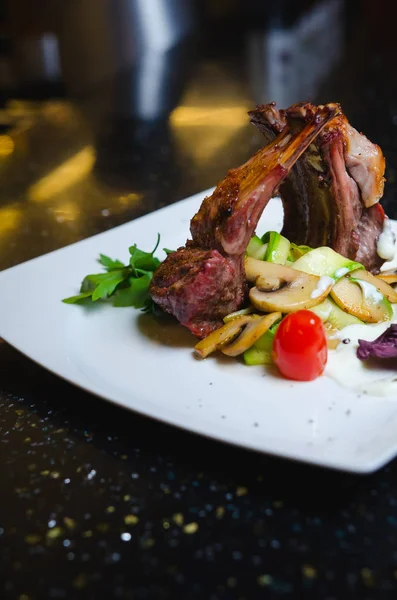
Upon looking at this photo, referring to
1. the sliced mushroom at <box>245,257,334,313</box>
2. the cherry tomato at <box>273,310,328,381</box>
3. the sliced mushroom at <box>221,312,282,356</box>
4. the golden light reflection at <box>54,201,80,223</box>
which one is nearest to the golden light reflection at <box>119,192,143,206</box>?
the golden light reflection at <box>54,201,80,223</box>

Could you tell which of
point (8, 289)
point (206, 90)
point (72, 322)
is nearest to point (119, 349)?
point (72, 322)

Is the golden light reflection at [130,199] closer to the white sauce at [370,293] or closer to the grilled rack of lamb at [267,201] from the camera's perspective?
the grilled rack of lamb at [267,201]

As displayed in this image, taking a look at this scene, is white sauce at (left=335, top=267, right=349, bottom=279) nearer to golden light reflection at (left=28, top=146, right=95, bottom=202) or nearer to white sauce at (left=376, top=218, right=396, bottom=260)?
white sauce at (left=376, top=218, right=396, bottom=260)

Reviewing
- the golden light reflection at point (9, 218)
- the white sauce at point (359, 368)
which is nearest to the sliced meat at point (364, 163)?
the white sauce at point (359, 368)

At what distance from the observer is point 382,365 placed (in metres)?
2.08

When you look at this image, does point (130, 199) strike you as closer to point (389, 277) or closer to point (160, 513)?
point (389, 277)

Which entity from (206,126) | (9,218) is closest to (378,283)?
(9,218)

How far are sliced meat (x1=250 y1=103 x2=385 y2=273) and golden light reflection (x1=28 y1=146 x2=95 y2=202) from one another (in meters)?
1.80

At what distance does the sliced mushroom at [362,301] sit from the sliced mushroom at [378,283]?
48mm

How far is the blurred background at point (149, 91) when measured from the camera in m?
3.96

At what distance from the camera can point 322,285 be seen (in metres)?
2.29

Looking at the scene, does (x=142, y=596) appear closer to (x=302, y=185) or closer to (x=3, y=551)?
(x=3, y=551)

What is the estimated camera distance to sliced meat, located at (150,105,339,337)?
2.20 m

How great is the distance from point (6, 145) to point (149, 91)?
162cm
